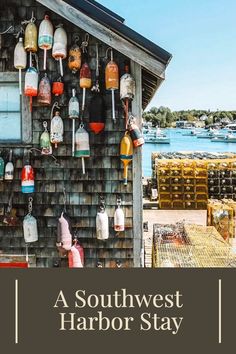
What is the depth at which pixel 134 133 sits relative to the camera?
257 inches

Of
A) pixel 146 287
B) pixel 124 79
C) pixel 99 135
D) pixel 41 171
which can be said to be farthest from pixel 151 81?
pixel 146 287

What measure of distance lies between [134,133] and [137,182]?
2.39ft

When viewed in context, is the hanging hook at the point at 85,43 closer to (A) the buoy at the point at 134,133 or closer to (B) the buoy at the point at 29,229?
(A) the buoy at the point at 134,133

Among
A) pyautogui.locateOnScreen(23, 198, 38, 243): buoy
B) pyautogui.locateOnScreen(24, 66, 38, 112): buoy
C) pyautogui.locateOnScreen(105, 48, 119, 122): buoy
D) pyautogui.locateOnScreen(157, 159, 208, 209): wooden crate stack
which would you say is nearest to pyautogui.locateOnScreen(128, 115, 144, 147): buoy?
pyautogui.locateOnScreen(105, 48, 119, 122): buoy

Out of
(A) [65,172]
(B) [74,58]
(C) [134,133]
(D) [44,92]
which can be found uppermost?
(B) [74,58]

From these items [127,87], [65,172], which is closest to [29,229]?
[65,172]

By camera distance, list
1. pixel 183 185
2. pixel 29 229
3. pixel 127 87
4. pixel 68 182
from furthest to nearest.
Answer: pixel 183 185, pixel 68 182, pixel 29 229, pixel 127 87

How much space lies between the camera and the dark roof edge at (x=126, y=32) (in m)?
6.23

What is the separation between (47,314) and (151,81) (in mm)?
4051

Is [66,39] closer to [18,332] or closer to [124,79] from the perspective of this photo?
[124,79]

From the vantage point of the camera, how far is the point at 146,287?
4.67 metres

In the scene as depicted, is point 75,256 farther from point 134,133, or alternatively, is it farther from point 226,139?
point 226,139

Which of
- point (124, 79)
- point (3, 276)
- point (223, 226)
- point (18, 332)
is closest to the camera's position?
point (18, 332)

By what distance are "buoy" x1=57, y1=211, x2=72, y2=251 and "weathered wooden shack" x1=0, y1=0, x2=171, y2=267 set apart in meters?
0.16
